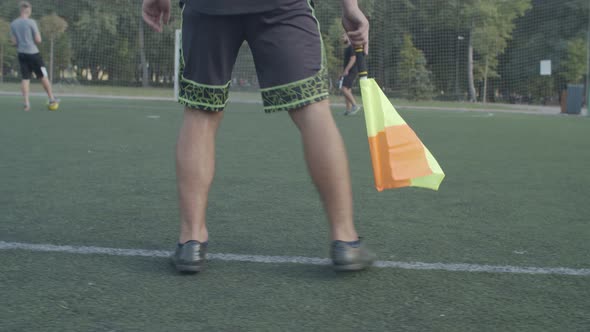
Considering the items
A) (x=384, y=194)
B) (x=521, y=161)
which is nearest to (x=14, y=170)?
(x=384, y=194)

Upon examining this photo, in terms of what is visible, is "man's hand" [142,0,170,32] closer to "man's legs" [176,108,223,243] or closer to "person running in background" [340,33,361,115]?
"man's legs" [176,108,223,243]

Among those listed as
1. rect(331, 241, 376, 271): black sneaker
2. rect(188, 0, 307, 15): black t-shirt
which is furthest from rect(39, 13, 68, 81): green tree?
rect(331, 241, 376, 271): black sneaker

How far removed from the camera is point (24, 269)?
7.73 ft

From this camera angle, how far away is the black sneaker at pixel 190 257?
7.59 feet

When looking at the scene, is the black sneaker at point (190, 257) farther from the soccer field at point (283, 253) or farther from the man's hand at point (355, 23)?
the man's hand at point (355, 23)

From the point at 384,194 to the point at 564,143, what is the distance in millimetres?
5318

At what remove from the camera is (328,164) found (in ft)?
7.82

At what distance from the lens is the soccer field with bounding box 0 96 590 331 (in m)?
1.93

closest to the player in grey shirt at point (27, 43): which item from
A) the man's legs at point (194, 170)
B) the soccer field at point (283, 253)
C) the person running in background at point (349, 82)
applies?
the person running in background at point (349, 82)

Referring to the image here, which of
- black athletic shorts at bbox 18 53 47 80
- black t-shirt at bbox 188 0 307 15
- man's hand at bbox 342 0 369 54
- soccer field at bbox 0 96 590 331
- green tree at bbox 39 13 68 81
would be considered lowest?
soccer field at bbox 0 96 590 331

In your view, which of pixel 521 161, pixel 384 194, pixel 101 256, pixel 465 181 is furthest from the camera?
pixel 521 161

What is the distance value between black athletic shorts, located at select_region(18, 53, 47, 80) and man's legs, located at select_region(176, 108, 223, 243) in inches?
440

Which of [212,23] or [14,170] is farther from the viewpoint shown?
[14,170]

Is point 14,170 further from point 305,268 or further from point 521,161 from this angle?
point 521,161
